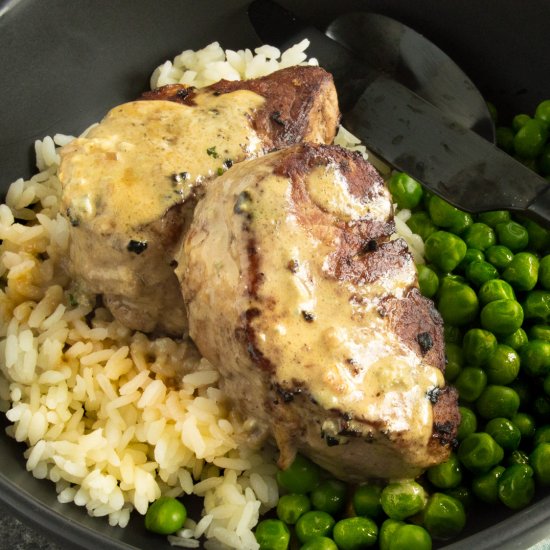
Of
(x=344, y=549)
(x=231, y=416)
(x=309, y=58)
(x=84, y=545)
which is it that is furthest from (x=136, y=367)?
(x=309, y=58)

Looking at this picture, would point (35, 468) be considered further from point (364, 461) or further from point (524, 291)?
point (524, 291)

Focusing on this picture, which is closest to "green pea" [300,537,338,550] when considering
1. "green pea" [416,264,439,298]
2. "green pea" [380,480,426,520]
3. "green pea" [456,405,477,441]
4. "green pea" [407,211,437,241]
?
"green pea" [380,480,426,520]

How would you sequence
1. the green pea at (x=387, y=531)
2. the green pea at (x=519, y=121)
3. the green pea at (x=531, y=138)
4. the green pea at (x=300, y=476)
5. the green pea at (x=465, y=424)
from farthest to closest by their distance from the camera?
1. the green pea at (x=519, y=121)
2. the green pea at (x=531, y=138)
3. the green pea at (x=465, y=424)
4. the green pea at (x=300, y=476)
5. the green pea at (x=387, y=531)

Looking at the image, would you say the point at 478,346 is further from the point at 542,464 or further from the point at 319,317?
the point at 319,317

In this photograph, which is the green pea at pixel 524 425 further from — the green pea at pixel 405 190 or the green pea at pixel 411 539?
the green pea at pixel 405 190

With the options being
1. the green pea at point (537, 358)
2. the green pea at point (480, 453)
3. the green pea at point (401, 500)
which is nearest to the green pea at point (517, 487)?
the green pea at point (480, 453)

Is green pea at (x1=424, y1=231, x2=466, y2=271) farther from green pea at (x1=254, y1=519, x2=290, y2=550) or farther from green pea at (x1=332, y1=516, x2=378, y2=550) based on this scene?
green pea at (x1=254, y1=519, x2=290, y2=550)

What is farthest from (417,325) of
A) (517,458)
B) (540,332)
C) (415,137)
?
(415,137)
